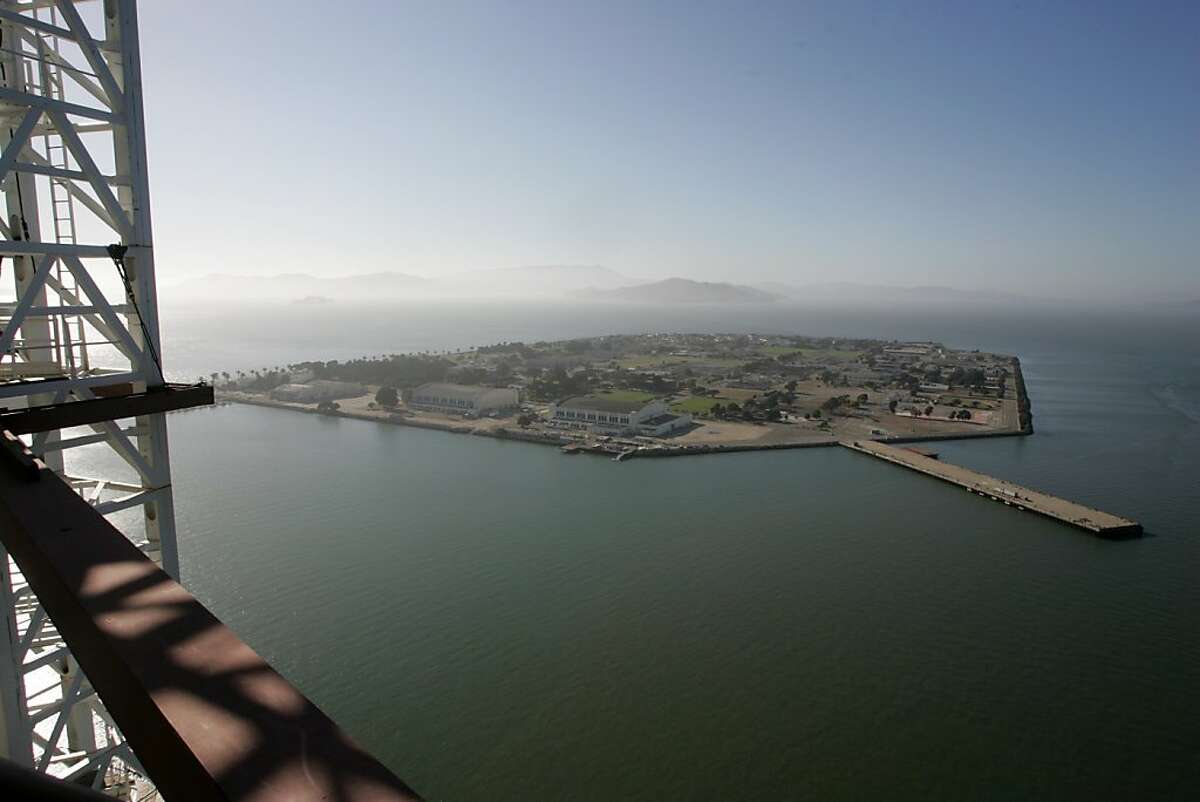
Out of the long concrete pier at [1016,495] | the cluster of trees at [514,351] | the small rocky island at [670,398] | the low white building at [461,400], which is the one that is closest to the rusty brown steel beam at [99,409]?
the long concrete pier at [1016,495]

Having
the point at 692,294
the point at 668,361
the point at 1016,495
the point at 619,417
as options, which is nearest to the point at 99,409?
the point at 1016,495

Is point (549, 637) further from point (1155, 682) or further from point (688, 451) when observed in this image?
point (688, 451)

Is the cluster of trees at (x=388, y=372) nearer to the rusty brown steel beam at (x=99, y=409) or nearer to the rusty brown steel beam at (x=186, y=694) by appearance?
the rusty brown steel beam at (x=99, y=409)

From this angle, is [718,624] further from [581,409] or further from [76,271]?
[581,409]

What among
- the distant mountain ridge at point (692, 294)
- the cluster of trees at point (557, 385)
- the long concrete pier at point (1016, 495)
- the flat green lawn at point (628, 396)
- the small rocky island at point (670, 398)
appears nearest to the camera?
the long concrete pier at point (1016, 495)

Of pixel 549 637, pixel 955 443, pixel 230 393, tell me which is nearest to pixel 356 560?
pixel 549 637

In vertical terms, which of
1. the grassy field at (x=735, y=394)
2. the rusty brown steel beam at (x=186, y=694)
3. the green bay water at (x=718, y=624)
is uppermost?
the rusty brown steel beam at (x=186, y=694)
